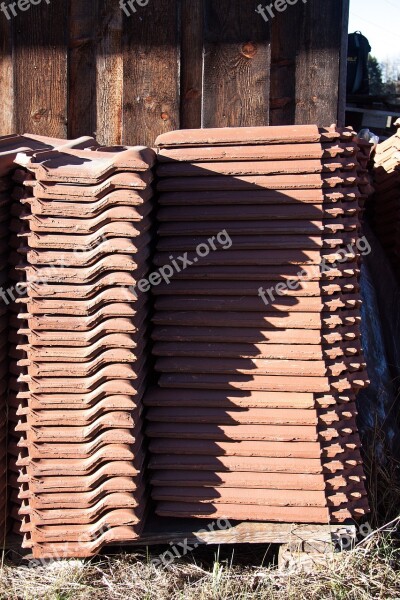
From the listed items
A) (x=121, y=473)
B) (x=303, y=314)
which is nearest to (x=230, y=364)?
(x=303, y=314)

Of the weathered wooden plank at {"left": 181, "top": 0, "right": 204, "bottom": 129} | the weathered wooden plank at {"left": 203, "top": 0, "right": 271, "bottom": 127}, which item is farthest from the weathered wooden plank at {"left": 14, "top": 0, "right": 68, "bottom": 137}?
the weathered wooden plank at {"left": 203, "top": 0, "right": 271, "bottom": 127}

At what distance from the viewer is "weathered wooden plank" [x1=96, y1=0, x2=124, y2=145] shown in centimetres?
482

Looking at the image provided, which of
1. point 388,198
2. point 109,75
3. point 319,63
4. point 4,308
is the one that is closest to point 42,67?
point 109,75

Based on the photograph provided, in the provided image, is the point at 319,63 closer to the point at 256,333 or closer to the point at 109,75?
the point at 109,75

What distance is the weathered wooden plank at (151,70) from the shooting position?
15.7 feet

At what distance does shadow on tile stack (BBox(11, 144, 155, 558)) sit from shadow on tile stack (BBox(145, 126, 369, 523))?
0.31 m

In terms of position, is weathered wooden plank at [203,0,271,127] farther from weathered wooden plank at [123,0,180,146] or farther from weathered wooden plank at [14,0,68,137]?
weathered wooden plank at [14,0,68,137]

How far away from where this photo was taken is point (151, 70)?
15.8ft

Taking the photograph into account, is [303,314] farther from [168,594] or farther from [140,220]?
[168,594]

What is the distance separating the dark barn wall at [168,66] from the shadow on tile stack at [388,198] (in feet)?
1.66

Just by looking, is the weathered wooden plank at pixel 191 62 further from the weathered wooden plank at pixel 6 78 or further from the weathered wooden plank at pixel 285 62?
the weathered wooden plank at pixel 6 78

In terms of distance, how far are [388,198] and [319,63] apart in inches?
40.3

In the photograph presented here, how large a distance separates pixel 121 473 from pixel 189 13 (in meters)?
2.97

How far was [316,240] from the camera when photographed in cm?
354
